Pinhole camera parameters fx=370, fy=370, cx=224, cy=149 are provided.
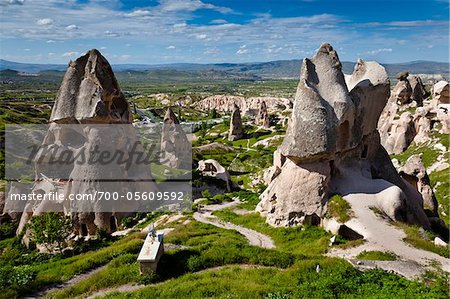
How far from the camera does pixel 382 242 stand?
17.5m

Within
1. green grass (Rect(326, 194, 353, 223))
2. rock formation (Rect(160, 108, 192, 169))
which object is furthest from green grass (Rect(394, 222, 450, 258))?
rock formation (Rect(160, 108, 192, 169))

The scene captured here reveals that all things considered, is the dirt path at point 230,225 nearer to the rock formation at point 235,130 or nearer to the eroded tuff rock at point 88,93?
the eroded tuff rock at point 88,93

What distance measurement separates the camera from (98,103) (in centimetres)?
2788

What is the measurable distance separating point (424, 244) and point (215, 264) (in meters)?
9.94

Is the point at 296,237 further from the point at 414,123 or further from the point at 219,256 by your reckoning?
the point at 414,123

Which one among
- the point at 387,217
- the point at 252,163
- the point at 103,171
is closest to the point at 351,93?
the point at 387,217

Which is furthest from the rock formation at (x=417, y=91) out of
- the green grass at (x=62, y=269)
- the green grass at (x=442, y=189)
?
the green grass at (x=62, y=269)

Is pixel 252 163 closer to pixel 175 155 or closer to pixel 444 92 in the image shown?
pixel 175 155

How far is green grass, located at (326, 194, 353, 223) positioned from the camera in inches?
787

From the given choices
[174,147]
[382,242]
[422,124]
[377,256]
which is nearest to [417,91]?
[422,124]

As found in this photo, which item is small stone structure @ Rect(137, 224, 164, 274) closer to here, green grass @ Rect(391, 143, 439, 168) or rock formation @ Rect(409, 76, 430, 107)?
green grass @ Rect(391, 143, 439, 168)

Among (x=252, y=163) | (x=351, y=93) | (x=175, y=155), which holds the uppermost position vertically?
(x=351, y=93)

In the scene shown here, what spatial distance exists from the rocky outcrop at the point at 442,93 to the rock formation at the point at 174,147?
3409 cm

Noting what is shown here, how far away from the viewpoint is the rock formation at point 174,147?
4606cm
